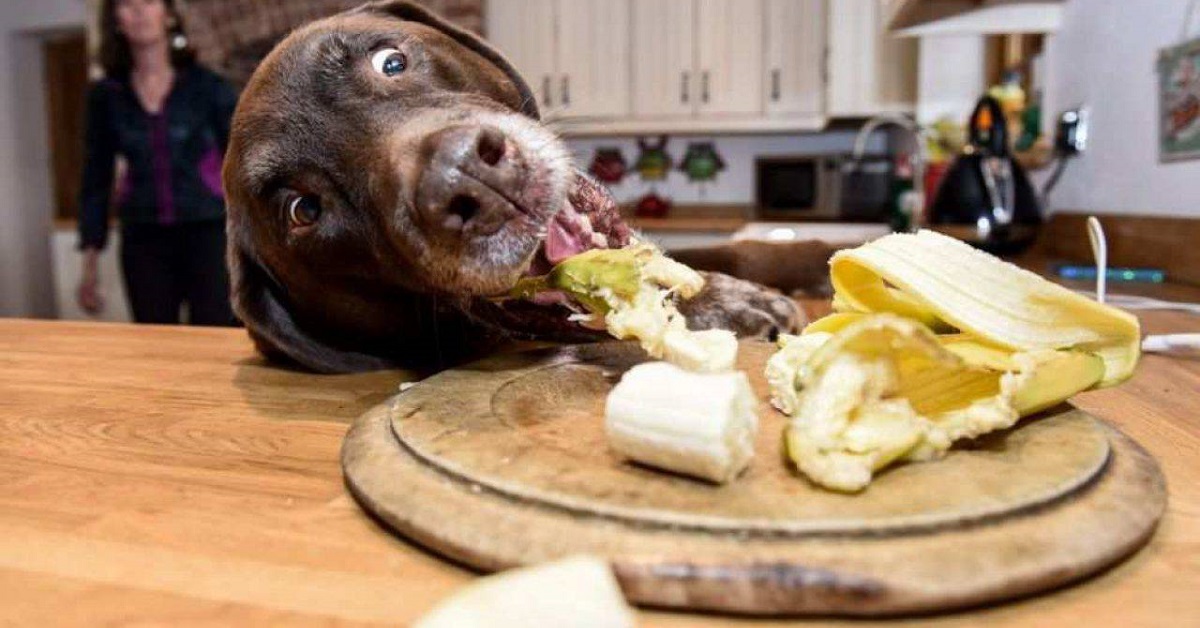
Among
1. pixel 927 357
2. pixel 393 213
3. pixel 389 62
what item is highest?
pixel 389 62

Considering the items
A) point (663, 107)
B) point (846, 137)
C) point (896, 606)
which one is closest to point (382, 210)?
point (896, 606)

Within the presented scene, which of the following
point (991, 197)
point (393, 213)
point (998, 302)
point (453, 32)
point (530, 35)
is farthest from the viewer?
point (530, 35)

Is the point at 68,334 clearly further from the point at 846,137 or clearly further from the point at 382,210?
the point at 846,137

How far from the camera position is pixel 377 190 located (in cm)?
127

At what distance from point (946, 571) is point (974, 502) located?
0.29ft

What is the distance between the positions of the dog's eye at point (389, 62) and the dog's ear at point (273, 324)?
0.38m

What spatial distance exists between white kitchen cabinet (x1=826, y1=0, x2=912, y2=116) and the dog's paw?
3.69 meters

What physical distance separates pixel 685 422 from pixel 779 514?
0.33ft

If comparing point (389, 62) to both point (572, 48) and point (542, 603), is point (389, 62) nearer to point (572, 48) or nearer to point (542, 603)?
point (542, 603)

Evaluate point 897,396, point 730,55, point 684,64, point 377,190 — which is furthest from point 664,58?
point 897,396

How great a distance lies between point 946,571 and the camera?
1.90ft

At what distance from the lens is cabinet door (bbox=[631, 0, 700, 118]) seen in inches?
213

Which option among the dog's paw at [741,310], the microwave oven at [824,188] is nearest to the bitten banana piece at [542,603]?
the dog's paw at [741,310]

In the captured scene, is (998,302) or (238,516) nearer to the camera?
(238,516)
